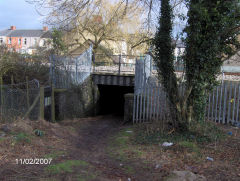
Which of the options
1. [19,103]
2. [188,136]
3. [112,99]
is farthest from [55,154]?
[112,99]

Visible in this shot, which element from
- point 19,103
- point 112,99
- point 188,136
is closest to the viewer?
point 188,136

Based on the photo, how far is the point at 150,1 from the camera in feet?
34.8

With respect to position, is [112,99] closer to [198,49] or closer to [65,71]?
[65,71]

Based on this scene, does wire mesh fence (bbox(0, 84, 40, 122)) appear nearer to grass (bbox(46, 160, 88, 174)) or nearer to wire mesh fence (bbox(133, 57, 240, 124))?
wire mesh fence (bbox(133, 57, 240, 124))

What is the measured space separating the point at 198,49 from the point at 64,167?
5.12 metres

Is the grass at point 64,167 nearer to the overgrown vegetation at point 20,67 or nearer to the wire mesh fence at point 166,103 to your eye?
the wire mesh fence at point 166,103

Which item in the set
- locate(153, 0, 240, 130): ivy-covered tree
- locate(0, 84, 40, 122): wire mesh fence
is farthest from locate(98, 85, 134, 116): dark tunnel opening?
locate(153, 0, 240, 130): ivy-covered tree

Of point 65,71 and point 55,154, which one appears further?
point 65,71

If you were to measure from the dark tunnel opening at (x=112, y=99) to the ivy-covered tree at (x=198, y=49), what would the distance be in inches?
361

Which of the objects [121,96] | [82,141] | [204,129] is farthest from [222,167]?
[121,96]

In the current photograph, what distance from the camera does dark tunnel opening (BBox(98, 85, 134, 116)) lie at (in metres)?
17.1

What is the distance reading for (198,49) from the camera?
722cm

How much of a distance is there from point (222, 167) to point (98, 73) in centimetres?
1116

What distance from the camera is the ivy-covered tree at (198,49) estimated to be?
7.00 meters
